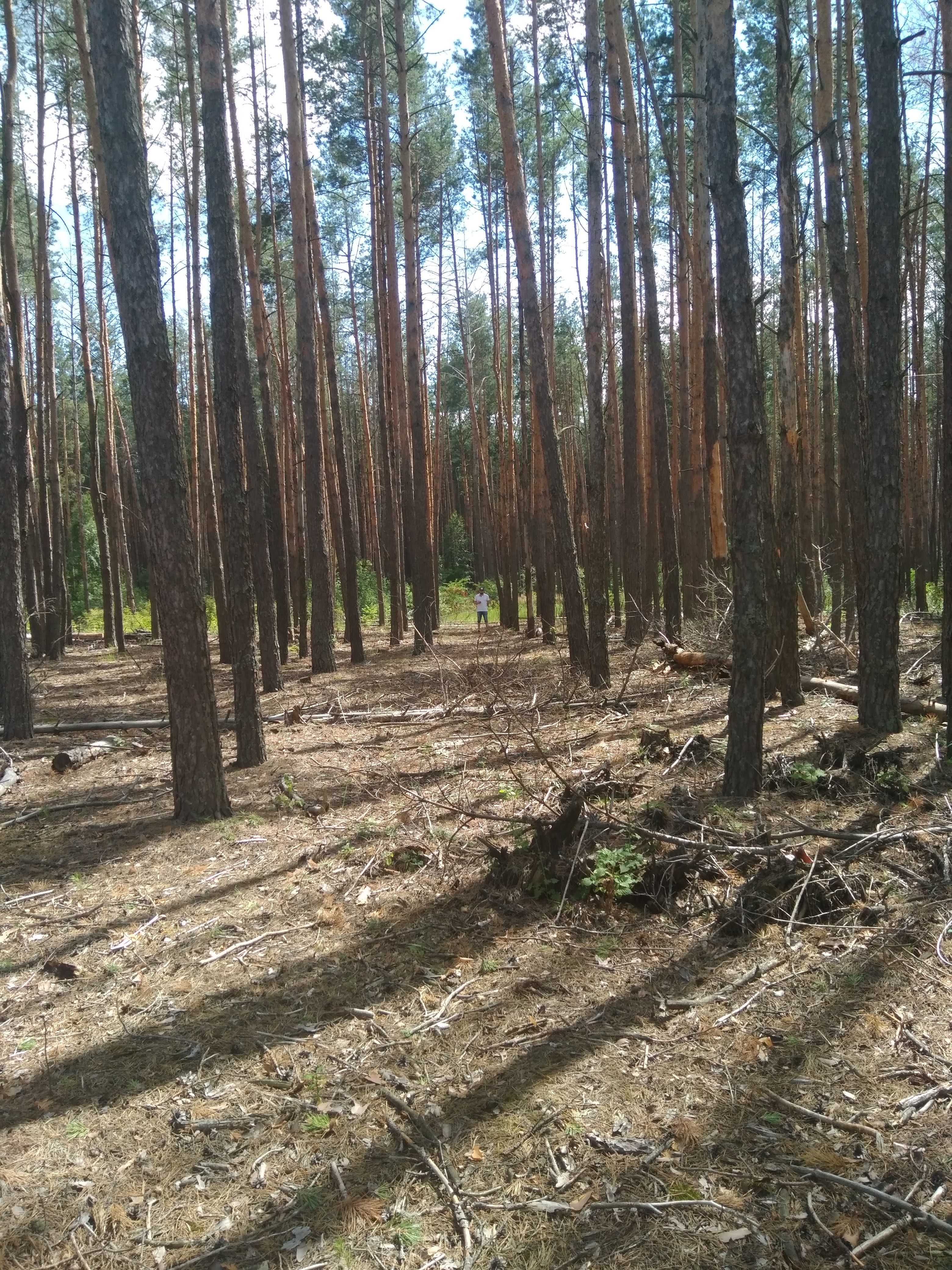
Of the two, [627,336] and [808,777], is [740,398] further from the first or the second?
[627,336]

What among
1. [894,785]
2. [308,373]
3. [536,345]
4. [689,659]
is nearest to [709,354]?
[536,345]

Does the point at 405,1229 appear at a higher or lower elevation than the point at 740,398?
lower

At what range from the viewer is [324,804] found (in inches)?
245

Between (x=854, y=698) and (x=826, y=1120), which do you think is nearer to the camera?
(x=826, y=1120)

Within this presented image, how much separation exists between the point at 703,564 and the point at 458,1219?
12.6m

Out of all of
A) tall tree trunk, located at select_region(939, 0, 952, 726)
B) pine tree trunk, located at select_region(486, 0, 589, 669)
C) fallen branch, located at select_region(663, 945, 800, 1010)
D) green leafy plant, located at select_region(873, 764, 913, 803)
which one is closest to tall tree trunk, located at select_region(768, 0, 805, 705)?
tall tree trunk, located at select_region(939, 0, 952, 726)

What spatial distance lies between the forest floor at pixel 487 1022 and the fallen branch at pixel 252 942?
2 centimetres

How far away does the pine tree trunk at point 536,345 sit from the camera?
30.7 feet

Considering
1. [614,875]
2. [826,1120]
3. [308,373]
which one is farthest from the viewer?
[308,373]

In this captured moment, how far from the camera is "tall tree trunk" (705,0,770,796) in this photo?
5.14m

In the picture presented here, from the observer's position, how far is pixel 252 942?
13.7 feet

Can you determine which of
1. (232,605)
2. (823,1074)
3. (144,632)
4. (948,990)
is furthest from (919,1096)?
(144,632)

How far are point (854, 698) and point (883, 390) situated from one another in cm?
278

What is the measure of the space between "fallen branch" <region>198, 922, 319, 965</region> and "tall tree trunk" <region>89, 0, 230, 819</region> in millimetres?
1780
